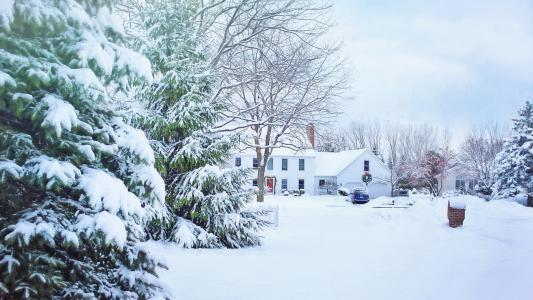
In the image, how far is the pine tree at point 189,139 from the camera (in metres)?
8.69

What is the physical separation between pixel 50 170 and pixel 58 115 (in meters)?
0.32

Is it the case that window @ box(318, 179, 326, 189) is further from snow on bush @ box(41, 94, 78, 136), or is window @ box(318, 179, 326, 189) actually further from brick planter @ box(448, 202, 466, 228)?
snow on bush @ box(41, 94, 78, 136)

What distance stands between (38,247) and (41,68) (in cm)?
109

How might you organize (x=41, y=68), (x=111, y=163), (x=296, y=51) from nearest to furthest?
(x=41, y=68) < (x=111, y=163) < (x=296, y=51)

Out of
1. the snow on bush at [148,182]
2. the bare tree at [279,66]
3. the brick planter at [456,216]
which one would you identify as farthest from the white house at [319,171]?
the snow on bush at [148,182]

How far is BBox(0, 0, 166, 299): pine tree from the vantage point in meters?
2.72

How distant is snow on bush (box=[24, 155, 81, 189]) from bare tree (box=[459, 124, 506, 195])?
36.3 ft

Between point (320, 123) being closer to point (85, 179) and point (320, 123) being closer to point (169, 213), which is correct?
point (169, 213)

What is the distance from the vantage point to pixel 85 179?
10.0 ft

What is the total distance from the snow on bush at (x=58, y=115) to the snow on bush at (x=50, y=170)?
210 mm

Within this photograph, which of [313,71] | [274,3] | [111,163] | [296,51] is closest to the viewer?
[111,163]

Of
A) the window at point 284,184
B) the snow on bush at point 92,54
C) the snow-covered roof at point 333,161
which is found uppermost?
the snow-covered roof at point 333,161

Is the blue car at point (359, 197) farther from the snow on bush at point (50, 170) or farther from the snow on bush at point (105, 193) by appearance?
the snow on bush at point (50, 170)

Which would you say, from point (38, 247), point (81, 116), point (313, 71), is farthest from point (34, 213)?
point (313, 71)
